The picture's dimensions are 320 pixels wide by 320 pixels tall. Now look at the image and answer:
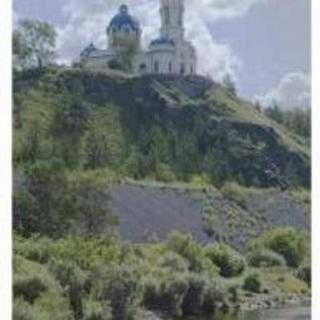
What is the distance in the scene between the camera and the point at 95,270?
6828 millimetres

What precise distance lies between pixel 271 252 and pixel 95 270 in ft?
5.84

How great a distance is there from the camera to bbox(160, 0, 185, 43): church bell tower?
716 centimetres

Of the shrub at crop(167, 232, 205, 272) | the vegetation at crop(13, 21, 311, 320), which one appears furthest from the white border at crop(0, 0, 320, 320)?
the shrub at crop(167, 232, 205, 272)

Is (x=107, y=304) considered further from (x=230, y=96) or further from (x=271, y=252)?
(x=230, y=96)

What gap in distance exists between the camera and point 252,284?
808cm

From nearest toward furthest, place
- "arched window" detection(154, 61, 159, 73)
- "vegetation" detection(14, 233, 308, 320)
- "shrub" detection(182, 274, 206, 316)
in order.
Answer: "vegetation" detection(14, 233, 308, 320)
"shrub" detection(182, 274, 206, 316)
"arched window" detection(154, 61, 159, 73)

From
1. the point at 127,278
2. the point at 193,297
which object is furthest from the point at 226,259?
the point at 127,278

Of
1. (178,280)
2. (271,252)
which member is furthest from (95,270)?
(271,252)

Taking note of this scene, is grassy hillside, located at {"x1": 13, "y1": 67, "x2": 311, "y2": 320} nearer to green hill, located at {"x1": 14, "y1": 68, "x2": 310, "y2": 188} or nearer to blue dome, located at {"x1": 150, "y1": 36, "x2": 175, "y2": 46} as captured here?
green hill, located at {"x1": 14, "y1": 68, "x2": 310, "y2": 188}

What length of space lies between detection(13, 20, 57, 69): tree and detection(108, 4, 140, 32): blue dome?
434 millimetres
